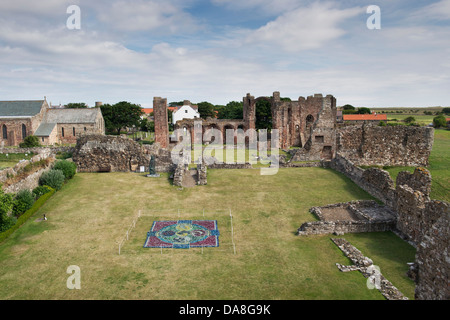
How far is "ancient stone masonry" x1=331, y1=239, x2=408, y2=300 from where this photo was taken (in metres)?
10.2

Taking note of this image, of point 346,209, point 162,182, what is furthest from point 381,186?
point 162,182

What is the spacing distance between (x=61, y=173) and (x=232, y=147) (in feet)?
82.0

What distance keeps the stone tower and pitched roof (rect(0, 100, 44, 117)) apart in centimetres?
3054

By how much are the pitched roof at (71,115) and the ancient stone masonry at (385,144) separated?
47.1 metres

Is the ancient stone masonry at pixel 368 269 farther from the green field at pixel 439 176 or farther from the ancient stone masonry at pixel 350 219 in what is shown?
the green field at pixel 439 176

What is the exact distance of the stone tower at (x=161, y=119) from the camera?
131 feet

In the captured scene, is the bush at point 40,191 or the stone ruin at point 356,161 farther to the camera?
the bush at point 40,191

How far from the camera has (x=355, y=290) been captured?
10.6 meters

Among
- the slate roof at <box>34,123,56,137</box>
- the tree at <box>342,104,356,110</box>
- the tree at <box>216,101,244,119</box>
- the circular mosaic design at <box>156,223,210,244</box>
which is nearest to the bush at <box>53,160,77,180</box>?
the circular mosaic design at <box>156,223,210,244</box>

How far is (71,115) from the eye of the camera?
2314 inches

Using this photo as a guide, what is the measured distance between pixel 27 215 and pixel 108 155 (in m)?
12.3

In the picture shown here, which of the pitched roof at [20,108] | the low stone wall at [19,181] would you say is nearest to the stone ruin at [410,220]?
the low stone wall at [19,181]

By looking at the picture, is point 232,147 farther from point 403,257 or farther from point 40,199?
point 403,257

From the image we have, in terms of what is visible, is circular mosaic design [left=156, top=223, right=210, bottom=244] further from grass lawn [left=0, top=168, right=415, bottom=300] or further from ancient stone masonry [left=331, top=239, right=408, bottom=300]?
ancient stone masonry [left=331, top=239, right=408, bottom=300]
